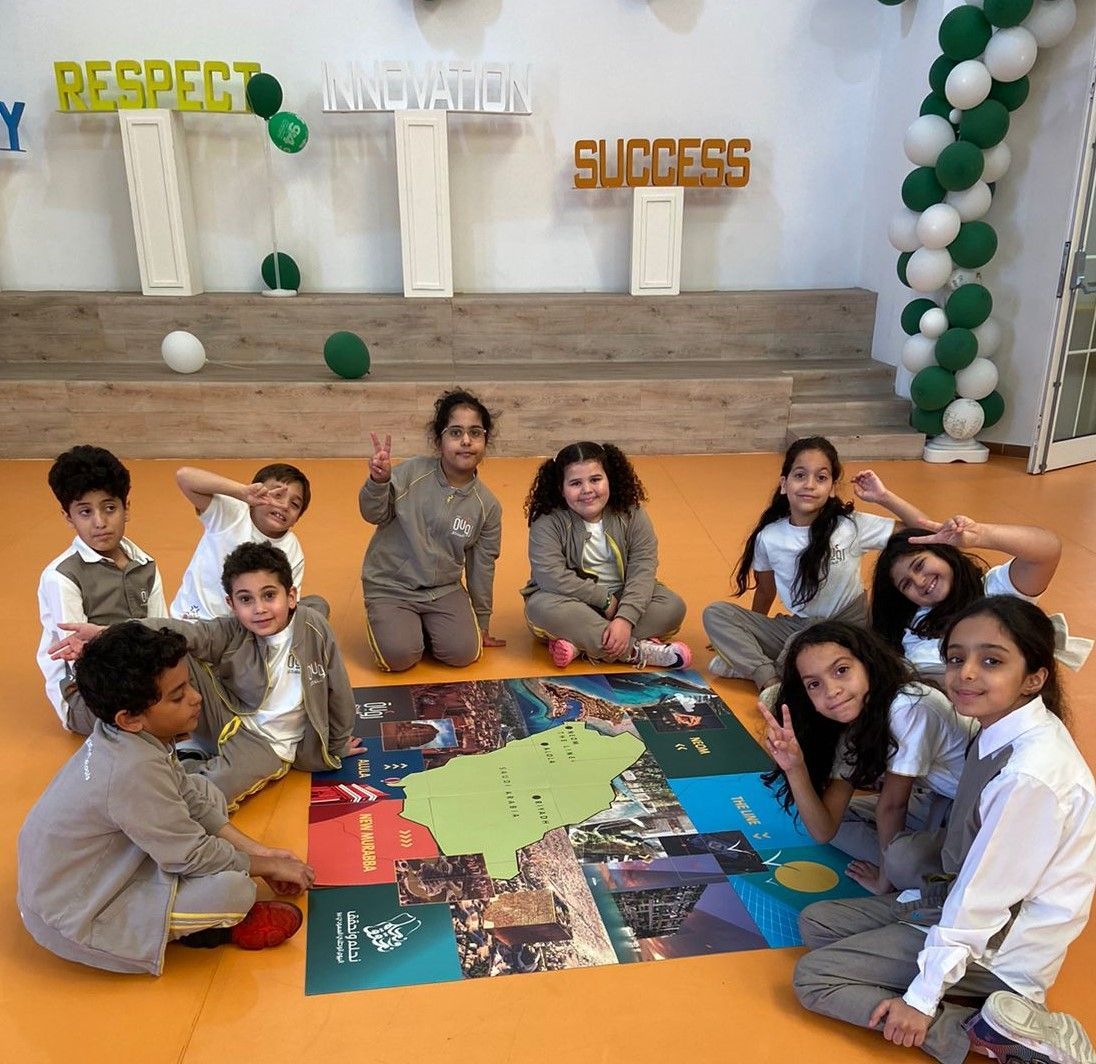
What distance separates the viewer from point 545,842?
88.0 inches

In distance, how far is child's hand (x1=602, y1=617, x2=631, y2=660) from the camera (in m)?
3.02

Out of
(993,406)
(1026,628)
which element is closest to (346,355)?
(993,406)

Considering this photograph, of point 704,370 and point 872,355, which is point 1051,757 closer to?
point 704,370

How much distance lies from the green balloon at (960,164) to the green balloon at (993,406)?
109 centimetres

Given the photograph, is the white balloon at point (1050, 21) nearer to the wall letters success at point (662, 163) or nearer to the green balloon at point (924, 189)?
the green balloon at point (924, 189)

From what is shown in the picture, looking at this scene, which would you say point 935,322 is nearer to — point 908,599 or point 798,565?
point 798,565

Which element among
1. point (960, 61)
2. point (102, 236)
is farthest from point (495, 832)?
point (102, 236)

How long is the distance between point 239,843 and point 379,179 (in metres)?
4.83

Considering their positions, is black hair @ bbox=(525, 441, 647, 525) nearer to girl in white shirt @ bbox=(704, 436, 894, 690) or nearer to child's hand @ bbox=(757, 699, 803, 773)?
girl in white shirt @ bbox=(704, 436, 894, 690)

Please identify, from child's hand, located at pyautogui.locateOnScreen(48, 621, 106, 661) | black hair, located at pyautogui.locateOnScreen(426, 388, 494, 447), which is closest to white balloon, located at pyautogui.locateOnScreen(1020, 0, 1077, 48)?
black hair, located at pyautogui.locateOnScreen(426, 388, 494, 447)

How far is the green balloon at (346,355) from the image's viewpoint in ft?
17.0

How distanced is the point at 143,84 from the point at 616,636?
4.61m

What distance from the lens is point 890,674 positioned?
77.2 inches

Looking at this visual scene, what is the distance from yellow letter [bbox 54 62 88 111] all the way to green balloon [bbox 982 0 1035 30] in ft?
15.4
